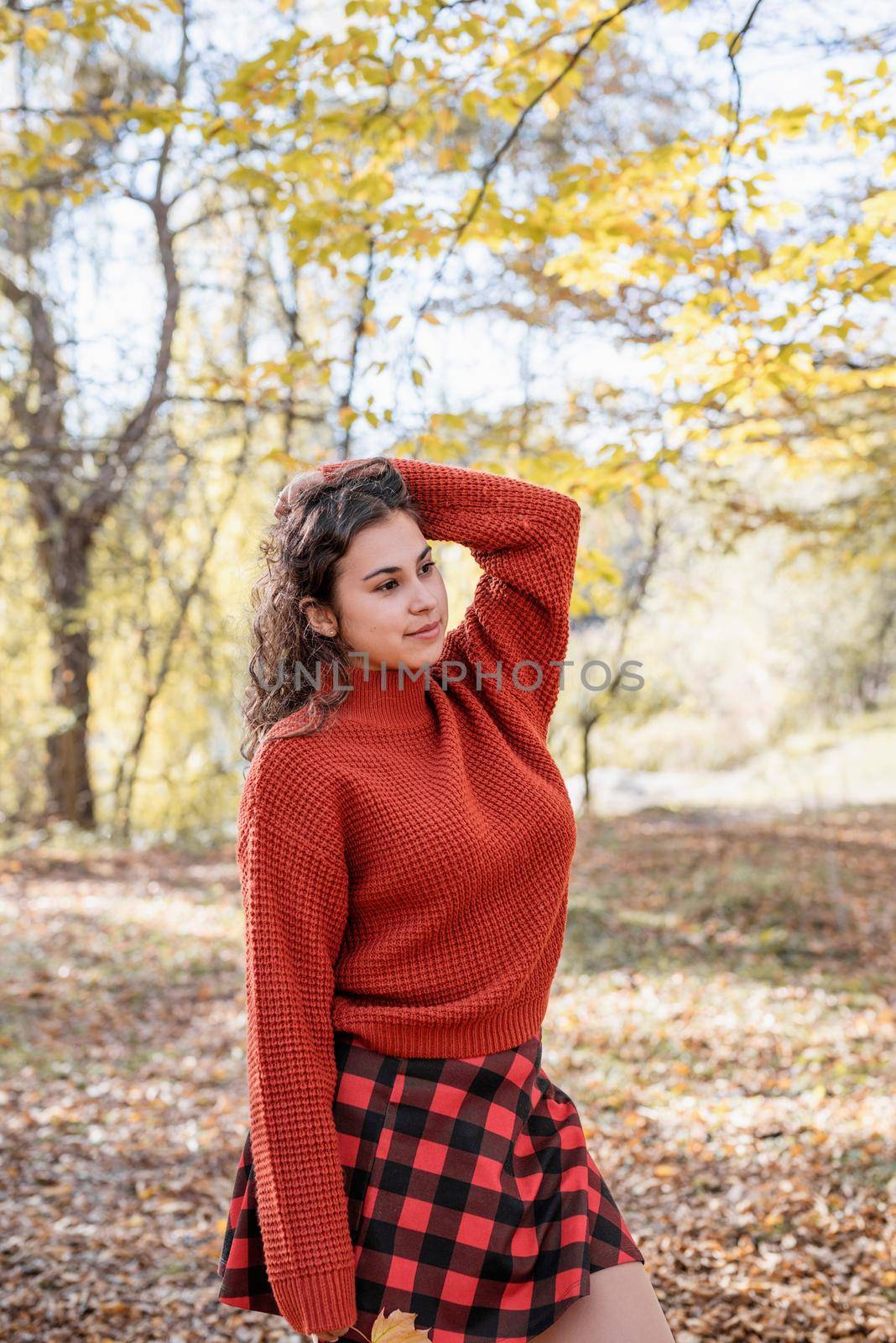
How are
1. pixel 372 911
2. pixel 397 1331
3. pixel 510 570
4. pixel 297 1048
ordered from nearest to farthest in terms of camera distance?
pixel 397 1331 < pixel 297 1048 < pixel 372 911 < pixel 510 570

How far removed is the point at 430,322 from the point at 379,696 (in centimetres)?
192

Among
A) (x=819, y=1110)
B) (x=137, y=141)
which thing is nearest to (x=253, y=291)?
(x=137, y=141)

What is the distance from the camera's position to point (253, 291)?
9.53m

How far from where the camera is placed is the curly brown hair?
1719 mm

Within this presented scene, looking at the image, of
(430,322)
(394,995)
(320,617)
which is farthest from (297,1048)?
(430,322)

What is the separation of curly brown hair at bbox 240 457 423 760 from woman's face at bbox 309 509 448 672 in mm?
18

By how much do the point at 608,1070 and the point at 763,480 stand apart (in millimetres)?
8242

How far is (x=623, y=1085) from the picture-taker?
168 inches

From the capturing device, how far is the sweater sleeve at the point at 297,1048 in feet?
4.72

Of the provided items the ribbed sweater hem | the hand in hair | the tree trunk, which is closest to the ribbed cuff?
the ribbed sweater hem

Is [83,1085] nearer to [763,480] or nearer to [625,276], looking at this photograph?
[625,276]

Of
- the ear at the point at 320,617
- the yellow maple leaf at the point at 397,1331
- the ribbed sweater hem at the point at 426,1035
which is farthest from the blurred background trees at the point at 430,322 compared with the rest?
the yellow maple leaf at the point at 397,1331

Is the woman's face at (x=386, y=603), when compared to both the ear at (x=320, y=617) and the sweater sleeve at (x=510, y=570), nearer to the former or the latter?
the ear at (x=320, y=617)

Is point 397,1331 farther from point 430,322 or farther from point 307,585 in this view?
point 430,322
